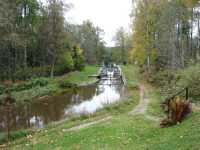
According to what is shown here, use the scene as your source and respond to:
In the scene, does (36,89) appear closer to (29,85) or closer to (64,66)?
(29,85)

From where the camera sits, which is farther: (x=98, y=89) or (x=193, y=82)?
(x=98, y=89)

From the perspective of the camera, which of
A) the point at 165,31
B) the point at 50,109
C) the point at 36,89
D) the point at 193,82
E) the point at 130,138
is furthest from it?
the point at 165,31

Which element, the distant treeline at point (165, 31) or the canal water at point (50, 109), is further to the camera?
the distant treeline at point (165, 31)

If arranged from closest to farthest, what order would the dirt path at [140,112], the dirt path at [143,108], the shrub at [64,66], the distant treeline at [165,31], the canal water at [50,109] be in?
the dirt path at [140,112] < the dirt path at [143,108] < the canal water at [50,109] < the distant treeline at [165,31] < the shrub at [64,66]

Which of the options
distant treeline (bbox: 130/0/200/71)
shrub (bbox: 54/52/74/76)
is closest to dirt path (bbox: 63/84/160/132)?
distant treeline (bbox: 130/0/200/71)

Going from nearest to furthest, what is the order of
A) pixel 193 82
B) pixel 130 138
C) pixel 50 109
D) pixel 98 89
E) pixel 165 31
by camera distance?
pixel 130 138 < pixel 193 82 < pixel 50 109 < pixel 165 31 < pixel 98 89

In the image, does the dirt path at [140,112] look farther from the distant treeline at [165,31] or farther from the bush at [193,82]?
the distant treeline at [165,31]

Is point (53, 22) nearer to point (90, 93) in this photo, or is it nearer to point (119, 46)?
point (90, 93)

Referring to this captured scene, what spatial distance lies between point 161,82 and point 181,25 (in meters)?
8.05

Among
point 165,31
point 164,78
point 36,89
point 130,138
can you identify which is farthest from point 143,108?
point 165,31

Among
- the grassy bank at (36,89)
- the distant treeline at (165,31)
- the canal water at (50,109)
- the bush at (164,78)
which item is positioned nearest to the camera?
the canal water at (50,109)

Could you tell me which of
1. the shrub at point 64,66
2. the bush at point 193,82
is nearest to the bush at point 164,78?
the bush at point 193,82

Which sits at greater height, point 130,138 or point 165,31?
point 165,31

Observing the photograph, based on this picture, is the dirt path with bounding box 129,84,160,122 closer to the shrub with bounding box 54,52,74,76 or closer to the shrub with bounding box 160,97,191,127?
the shrub with bounding box 160,97,191,127
